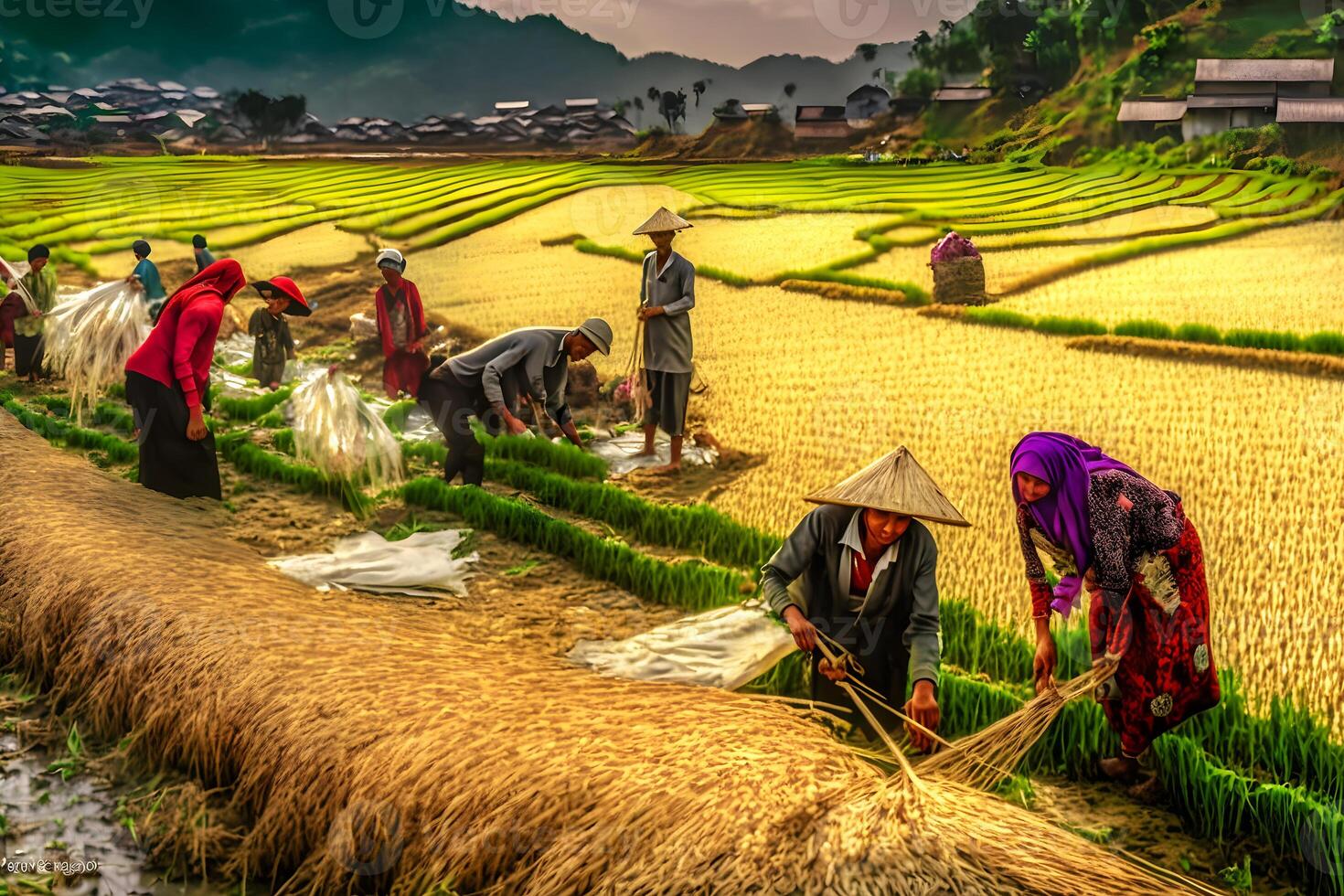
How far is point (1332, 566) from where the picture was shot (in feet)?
12.7

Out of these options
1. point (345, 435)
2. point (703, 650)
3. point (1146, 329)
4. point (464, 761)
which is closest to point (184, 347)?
point (345, 435)

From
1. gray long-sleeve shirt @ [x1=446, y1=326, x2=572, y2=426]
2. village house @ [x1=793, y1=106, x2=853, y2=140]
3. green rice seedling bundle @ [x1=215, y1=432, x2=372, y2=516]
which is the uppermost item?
village house @ [x1=793, y1=106, x2=853, y2=140]

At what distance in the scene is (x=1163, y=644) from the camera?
3.01m

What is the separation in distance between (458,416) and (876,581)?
2727mm

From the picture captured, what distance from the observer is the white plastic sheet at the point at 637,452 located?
560 centimetres

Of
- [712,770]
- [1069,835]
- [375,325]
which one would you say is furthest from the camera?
[375,325]

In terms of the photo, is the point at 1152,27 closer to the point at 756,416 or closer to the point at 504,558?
the point at 756,416

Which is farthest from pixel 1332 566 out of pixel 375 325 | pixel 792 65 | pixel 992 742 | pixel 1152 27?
pixel 375 325

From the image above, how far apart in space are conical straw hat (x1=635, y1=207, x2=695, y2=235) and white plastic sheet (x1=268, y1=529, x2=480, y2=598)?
1.57 meters

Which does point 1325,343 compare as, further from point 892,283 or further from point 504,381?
point 504,381

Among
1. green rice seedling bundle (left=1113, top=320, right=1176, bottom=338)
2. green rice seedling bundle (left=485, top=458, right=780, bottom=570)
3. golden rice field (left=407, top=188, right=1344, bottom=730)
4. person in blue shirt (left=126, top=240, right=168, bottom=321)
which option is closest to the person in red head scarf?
green rice seedling bundle (left=485, top=458, right=780, bottom=570)

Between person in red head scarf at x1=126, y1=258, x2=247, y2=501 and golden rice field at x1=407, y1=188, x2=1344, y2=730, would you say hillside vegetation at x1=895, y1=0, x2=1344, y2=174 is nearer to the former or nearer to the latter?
golden rice field at x1=407, y1=188, x2=1344, y2=730

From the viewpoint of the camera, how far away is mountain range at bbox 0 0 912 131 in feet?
24.6

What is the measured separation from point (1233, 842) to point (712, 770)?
1.30 m
